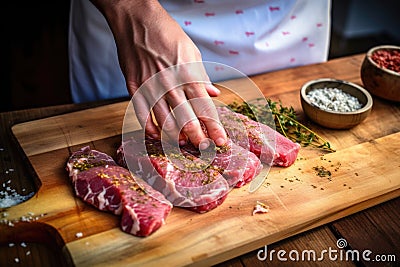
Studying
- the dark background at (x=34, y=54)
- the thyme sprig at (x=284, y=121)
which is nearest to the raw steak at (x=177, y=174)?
the thyme sprig at (x=284, y=121)

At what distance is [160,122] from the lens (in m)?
1.69

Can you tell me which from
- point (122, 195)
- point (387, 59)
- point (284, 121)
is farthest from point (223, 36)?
point (122, 195)

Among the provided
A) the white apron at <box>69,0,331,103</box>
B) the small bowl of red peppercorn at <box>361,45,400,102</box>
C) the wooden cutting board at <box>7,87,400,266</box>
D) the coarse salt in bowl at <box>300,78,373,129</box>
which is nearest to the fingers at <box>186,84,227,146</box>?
the wooden cutting board at <box>7,87,400,266</box>

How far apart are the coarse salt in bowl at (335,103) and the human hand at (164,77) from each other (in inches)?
18.9

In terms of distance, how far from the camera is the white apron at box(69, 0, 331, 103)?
2178 millimetres

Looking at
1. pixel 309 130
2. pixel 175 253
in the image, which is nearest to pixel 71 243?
pixel 175 253

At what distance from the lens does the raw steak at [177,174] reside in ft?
5.08

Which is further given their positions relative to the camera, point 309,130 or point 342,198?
point 309,130

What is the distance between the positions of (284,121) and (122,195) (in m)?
0.78

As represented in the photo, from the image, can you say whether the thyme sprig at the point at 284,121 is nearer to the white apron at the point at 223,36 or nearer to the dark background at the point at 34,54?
the white apron at the point at 223,36

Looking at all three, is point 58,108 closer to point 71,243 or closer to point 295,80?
point 71,243

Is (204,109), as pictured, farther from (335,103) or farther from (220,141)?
(335,103)

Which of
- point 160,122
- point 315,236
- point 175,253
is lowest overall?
point 315,236

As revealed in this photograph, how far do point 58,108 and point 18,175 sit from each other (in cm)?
47
